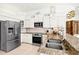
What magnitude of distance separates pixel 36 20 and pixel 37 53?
20.8 inches

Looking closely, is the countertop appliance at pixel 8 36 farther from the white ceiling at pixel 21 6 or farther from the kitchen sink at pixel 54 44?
the kitchen sink at pixel 54 44

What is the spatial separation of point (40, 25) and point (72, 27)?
492 mm

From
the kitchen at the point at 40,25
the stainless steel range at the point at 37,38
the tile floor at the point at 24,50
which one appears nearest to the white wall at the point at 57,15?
the kitchen at the point at 40,25

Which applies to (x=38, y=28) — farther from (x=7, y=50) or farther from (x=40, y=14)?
(x=7, y=50)

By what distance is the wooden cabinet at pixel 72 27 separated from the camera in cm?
193

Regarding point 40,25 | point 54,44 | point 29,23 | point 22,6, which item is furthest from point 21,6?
point 54,44

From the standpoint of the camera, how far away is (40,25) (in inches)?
78.5

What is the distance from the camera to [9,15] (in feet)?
6.37

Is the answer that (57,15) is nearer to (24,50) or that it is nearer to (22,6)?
(22,6)

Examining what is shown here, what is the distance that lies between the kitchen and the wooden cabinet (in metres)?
0.07

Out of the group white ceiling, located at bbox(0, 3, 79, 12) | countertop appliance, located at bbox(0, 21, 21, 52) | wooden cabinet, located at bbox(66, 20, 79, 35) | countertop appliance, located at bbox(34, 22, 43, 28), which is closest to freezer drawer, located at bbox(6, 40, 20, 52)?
countertop appliance, located at bbox(0, 21, 21, 52)

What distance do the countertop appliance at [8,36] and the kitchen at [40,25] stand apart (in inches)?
2.5

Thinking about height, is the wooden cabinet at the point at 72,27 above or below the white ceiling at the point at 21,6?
below

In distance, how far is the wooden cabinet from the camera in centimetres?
193
